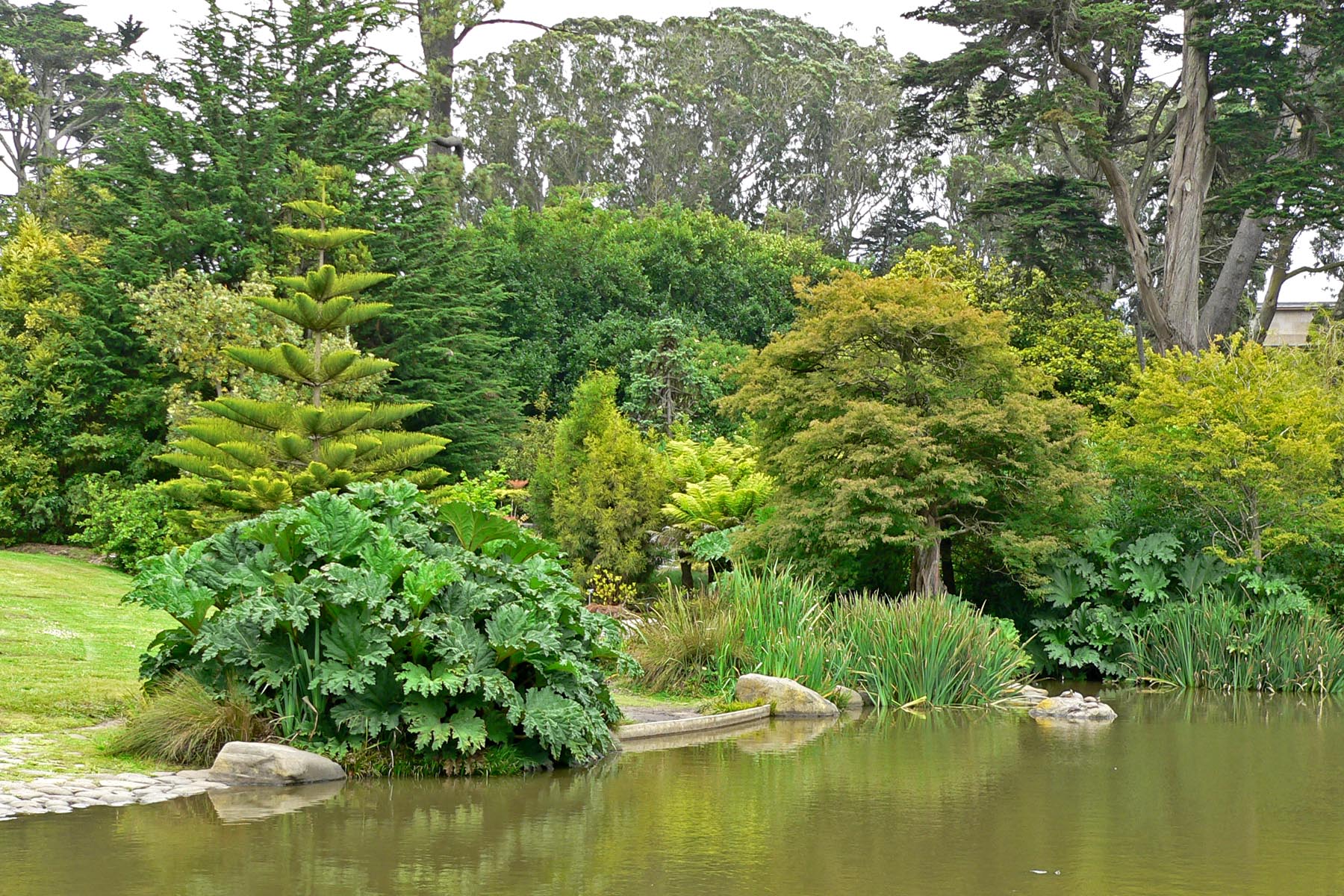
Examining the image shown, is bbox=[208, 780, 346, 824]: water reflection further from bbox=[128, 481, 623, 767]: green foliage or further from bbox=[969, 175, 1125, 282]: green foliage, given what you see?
bbox=[969, 175, 1125, 282]: green foliage

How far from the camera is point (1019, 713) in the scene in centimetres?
1084

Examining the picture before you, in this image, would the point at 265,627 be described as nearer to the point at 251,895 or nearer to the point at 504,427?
the point at 251,895

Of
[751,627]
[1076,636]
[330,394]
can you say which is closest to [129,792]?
[751,627]

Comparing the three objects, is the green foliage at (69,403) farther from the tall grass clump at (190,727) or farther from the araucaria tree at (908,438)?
the tall grass clump at (190,727)

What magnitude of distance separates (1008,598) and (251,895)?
11.0m

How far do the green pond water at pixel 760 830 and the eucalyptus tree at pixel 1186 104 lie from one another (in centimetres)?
1399

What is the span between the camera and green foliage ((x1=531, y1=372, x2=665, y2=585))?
16156 millimetres

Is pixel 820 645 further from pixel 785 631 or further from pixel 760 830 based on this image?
pixel 760 830

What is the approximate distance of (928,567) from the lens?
12852 mm

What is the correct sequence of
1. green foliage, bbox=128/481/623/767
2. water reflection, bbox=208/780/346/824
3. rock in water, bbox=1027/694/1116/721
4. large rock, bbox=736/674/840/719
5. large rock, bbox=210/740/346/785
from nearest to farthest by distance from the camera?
1. water reflection, bbox=208/780/346/824
2. large rock, bbox=210/740/346/785
3. green foliage, bbox=128/481/623/767
4. large rock, bbox=736/674/840/719
5. rock in water, bbox=1027/694/1116/721

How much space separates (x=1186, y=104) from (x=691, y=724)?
16809 mm

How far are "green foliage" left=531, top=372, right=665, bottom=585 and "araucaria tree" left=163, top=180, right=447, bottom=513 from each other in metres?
2.81

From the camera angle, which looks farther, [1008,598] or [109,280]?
[109,280]

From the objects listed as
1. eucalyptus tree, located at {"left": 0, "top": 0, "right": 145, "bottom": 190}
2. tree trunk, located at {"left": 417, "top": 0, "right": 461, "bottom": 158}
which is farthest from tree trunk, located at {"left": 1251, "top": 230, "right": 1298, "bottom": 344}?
eucalyptus tree, located at {"left": 0, "top": 0, "right": 145, "bottom": 190}
